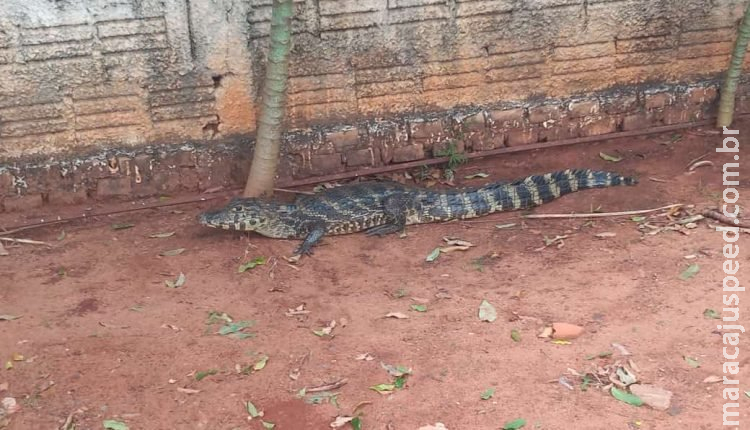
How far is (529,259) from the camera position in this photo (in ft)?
16.8

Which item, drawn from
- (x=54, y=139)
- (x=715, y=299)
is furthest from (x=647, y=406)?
(x=54, y=139)

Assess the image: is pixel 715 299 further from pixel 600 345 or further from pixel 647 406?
pixel 647 406

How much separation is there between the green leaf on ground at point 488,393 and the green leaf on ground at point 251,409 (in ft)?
3.67

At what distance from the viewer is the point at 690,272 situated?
4762mm

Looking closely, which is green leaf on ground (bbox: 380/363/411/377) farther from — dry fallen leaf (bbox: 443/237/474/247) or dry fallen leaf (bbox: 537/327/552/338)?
dry fallen leaf (bbox: 443/237/474/247)

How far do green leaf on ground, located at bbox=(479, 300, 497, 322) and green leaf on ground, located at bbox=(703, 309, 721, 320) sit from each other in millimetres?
A: 1188

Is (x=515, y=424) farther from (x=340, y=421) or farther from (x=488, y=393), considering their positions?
(x=340, y=421)

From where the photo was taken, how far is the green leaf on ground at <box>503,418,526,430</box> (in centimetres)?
354

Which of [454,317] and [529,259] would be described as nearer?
[454,317]

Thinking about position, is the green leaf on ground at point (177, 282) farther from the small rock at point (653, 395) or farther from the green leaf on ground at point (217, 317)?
the small rock at point (653, 395)

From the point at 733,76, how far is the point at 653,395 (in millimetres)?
4245

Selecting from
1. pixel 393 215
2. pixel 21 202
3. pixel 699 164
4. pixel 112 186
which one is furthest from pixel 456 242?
pixel 21 202

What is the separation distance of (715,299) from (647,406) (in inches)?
45.1

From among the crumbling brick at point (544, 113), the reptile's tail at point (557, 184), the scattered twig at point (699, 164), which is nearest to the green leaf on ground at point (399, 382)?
the reptile's tail at point (557, 184)
